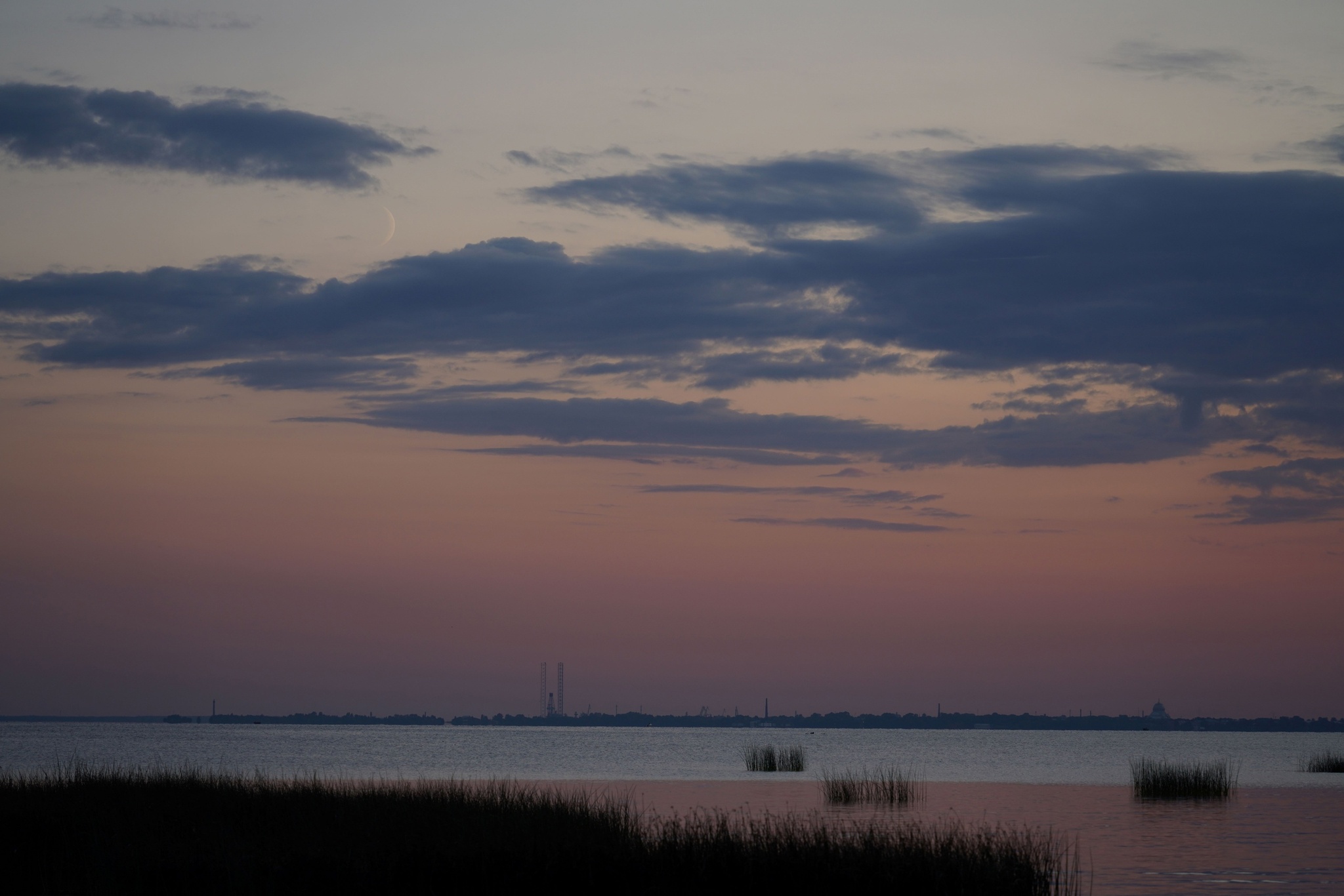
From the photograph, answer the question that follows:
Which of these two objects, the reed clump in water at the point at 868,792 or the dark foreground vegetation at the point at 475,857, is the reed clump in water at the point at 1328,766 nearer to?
the reed clump in water at the point at 868,792

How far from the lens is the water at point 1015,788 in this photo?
27.3m

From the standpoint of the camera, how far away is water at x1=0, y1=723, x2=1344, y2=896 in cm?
2727

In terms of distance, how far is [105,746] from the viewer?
10919cm

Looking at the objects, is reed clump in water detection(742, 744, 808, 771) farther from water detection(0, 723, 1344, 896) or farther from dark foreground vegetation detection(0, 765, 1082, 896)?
dark foreground vegetation detection(0, 765, 1082, 896)

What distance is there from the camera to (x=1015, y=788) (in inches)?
2175

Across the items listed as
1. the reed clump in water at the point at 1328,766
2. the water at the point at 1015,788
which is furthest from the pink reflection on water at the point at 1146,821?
the reed clump in water at the point at 1328,766

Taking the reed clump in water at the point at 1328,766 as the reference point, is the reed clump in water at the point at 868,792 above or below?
above

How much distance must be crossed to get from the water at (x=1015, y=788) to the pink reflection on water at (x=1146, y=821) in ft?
0.24

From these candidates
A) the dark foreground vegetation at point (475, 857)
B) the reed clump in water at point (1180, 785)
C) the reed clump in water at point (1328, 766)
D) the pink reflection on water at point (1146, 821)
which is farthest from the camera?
the reed clump in water at point (1328, 766)

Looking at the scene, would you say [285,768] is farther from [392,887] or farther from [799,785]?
[392,887]

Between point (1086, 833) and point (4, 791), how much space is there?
26.1 metres

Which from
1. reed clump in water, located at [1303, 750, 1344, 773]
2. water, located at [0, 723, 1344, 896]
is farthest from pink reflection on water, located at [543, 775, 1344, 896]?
reed clump in water, located at [1303, 750, 1344, 773]

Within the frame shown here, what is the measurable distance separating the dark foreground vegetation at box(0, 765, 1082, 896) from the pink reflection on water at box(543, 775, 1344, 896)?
3.25 m

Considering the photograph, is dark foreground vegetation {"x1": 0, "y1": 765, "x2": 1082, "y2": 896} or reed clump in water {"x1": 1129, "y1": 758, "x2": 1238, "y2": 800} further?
reed clump in water {"x1": 1129, "y1": 758, "x2": 1238, "y2": 800}
